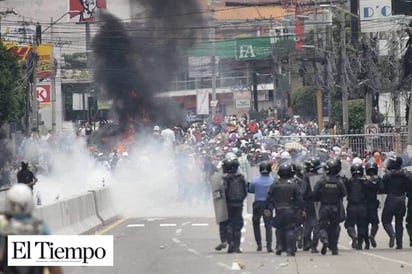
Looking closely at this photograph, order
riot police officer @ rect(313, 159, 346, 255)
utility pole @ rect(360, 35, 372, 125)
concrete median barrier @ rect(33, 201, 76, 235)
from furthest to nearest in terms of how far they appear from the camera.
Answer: utility pole @ rect(360, 35, 372, 125), concrete median barrier @ rect(33, 201, 76, 235), riot police officer @ rect(313, 159, 346, 255)

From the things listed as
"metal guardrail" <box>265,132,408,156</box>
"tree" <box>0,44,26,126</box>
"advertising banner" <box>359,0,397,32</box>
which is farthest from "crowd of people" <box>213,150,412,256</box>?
"tree" <box>0,44,26,126</box>

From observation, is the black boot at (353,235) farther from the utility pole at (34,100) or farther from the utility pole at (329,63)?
the utility pole at (329,63)

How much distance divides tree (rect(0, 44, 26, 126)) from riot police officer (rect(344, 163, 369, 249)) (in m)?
Result: 32.8

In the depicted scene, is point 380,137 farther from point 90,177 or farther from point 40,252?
point 40,252

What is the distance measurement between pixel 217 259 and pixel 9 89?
35.0 metres

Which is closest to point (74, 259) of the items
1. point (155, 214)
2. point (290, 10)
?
point (155, 214)

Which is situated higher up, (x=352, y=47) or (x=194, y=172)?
(x=352, y=47)

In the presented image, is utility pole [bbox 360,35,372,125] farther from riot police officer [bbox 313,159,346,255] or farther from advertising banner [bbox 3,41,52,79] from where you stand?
riot police officer [bbox 313,159,346,255]

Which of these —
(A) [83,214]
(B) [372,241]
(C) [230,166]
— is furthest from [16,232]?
(A) [83,214]

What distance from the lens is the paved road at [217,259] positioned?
18.3 meters

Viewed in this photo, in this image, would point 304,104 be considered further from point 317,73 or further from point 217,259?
point 217,259

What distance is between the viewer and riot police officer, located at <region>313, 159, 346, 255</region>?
20828 mm

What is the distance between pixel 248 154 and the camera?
4106cm

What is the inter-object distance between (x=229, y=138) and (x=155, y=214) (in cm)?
1638
